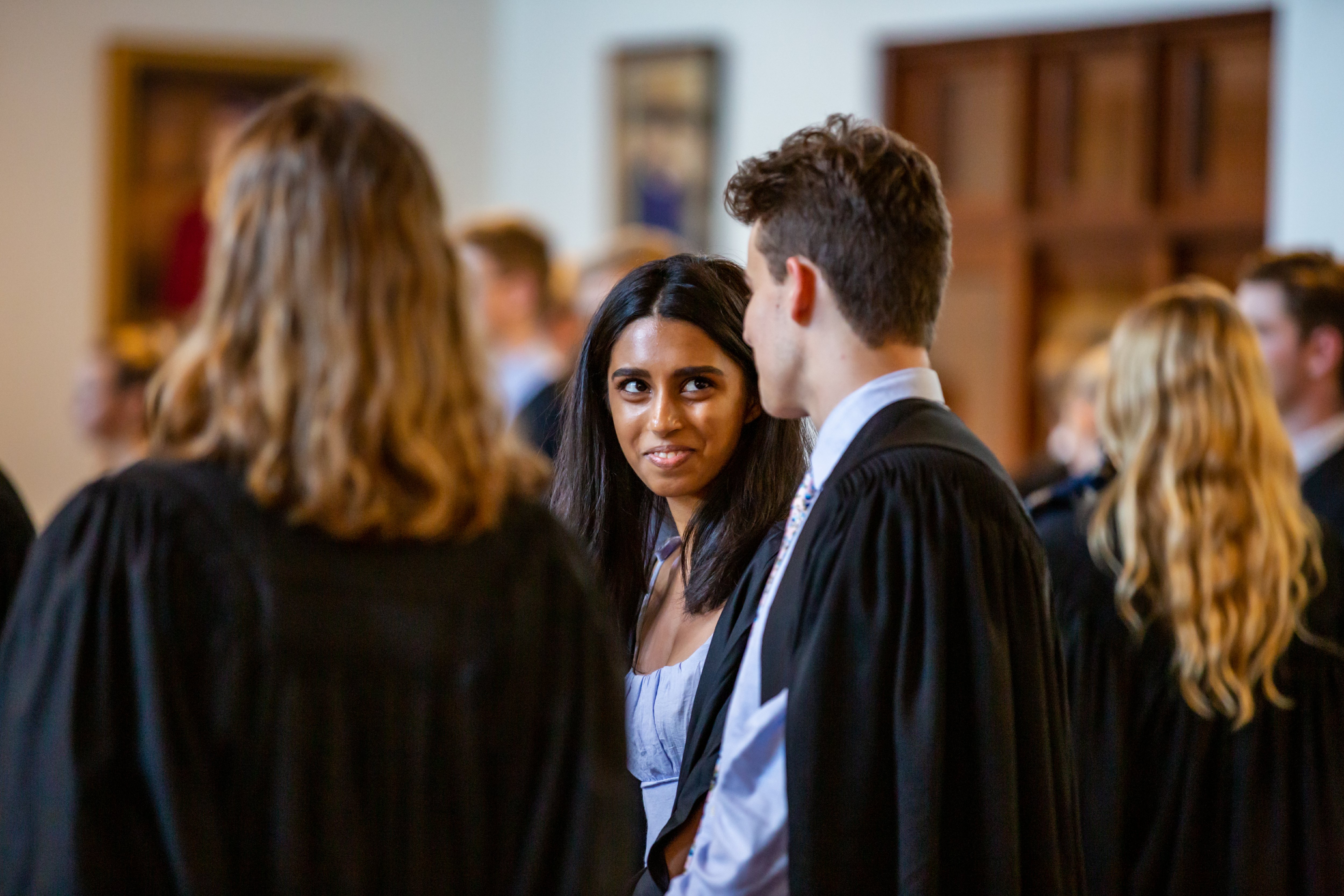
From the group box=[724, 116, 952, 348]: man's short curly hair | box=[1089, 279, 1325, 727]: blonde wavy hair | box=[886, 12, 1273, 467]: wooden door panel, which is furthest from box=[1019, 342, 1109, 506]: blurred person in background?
box=[724, 116, 952, 348]: man's short curly hair

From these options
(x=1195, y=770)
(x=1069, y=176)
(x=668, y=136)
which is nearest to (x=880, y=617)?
(x=1195, y=770)

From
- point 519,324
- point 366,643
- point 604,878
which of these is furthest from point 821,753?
point 519,324

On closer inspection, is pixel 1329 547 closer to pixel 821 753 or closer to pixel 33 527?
pixel 821 753

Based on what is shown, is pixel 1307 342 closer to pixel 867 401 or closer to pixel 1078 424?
pixel 1078 424

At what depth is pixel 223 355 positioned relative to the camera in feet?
4.83

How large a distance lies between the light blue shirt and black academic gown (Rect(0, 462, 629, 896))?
396 mm

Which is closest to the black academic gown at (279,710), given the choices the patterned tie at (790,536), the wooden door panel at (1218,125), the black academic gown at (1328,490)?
the patterned tie at (790,536)

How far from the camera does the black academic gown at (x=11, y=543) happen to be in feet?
6.88

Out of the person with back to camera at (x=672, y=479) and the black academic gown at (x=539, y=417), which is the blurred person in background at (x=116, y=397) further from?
the person with back to camera at (x=672, y=479)

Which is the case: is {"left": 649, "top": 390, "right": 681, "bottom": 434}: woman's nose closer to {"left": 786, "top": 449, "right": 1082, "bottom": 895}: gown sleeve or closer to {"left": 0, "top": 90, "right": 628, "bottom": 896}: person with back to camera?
{"left": 786, "top": 449, "right": 1082, "bottom": 895}: gown sleeve

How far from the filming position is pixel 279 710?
1465 millimetres

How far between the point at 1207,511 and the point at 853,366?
1.28m

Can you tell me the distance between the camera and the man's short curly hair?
1.97m

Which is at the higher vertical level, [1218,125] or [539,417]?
[1218,125]
